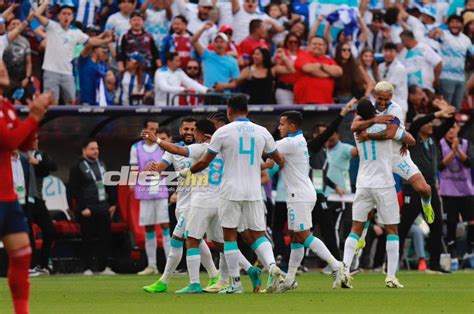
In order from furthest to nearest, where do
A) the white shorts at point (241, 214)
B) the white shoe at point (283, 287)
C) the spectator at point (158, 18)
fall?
the spectator at point (158, 18), the white shoe at point (283, 287), the white shorts at point (241, 214)

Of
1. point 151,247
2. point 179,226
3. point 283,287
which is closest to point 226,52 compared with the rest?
point 151,247

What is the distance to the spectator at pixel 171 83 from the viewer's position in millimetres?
23469

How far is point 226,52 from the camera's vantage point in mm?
24281

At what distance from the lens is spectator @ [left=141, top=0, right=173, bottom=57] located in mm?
25047

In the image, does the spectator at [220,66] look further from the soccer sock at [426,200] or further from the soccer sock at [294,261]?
the soccer sock at [294,261]

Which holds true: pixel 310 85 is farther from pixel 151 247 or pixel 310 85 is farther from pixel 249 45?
pixel 151 247

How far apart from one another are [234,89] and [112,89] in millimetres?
2327

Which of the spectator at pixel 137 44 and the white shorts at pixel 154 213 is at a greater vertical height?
the spectator at pixel 137 44

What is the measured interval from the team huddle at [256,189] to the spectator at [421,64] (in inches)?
303

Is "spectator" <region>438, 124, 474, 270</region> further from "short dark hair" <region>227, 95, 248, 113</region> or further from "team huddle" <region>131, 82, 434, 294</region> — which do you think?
"short dark hair" <region>227, 95, 248, 113</region>

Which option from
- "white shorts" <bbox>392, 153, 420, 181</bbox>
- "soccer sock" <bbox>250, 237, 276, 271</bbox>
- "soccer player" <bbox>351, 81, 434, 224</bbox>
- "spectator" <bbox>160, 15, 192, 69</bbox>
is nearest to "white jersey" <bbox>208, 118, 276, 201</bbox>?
"soccer sock" <bbox>250, 237, 276, 271</bbox>

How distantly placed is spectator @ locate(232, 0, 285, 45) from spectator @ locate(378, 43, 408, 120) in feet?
7.83

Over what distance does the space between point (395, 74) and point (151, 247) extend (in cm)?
618

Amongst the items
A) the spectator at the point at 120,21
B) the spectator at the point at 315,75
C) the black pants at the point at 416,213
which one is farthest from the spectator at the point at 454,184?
the spectator at the point at 120,21
